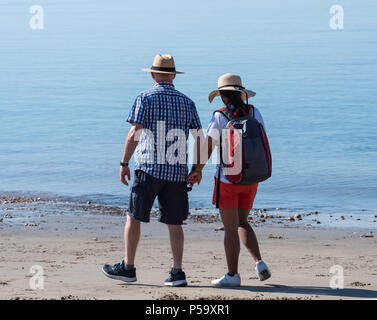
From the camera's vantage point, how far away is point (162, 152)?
20.0 ft

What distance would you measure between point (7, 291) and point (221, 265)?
7.71 feet

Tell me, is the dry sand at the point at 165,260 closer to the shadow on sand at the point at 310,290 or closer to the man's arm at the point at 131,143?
the shadow on sand at the point at 310,290

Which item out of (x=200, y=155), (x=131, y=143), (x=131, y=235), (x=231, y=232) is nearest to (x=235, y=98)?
(x=200, y=155)

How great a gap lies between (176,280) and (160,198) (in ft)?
2.22

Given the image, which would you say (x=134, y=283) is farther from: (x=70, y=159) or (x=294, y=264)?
(x=70, y=159)

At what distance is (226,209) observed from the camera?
6242 millimetres

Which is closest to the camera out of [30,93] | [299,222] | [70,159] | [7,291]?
[7,291]

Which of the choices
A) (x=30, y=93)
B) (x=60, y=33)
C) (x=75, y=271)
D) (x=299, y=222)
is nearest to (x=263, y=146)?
(x=75, y=271)

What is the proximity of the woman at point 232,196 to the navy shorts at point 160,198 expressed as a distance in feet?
0.52

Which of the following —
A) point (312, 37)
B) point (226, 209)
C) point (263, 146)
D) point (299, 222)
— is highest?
point (312, 37)

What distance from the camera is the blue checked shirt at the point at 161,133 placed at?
608 centimetres

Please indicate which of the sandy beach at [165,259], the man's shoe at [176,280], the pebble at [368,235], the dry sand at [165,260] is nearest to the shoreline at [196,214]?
the sandy beach at [165,259]

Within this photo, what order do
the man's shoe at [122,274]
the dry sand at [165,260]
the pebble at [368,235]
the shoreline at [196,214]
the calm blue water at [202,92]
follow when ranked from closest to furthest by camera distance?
the dry sand at [165,260]
the man's shoe at [122,274]
the pebble at [368,235]
the shoreline at [196,214]
the calm blue water at [202,92]

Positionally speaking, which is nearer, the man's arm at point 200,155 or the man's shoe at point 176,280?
the man's arm at point 200,155
